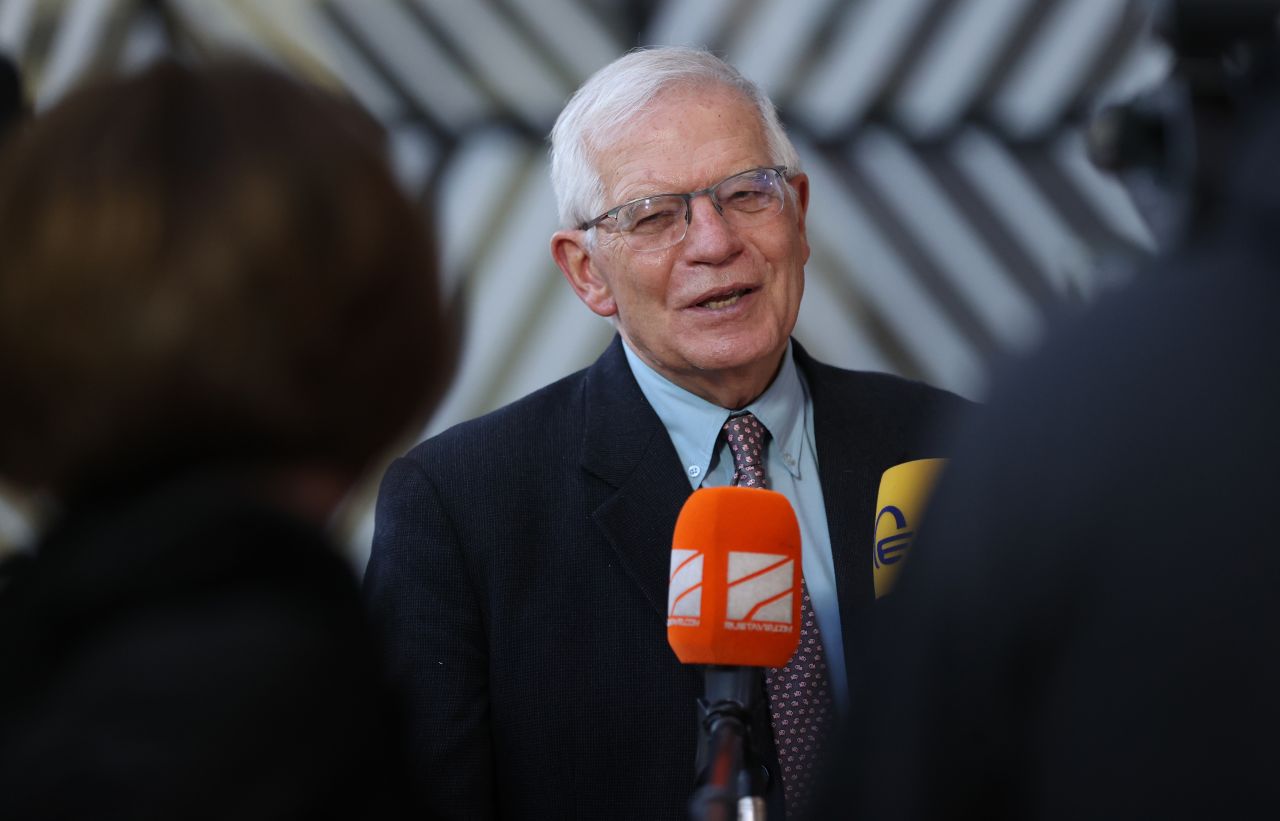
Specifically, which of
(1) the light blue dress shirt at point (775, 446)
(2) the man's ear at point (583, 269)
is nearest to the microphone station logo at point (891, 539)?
(1) the light blue dress shirt at point (775, 446)

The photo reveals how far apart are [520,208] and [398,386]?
260cm

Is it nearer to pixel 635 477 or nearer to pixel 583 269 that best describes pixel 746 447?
pixel 635 477

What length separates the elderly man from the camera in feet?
5.82

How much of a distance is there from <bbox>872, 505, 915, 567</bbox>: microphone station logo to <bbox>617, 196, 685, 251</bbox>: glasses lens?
0.55 metres

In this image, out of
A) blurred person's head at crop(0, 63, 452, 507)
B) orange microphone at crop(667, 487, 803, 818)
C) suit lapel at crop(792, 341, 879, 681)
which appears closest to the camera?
blurred person's head at crop(0, 63, 452, 507)

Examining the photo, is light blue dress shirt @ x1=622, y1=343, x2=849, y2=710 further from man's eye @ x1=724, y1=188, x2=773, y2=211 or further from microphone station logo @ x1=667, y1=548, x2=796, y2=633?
microphone station logo @ x1=667, y1=548, x2=796, y2=633

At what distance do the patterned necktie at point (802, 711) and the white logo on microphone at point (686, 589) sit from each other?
1.35ft

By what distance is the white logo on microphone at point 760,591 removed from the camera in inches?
50.4

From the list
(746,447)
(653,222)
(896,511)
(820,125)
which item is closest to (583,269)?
(653,222)

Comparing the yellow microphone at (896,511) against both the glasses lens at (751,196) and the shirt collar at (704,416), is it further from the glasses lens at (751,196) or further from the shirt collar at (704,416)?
the glasses lens at (751,196)

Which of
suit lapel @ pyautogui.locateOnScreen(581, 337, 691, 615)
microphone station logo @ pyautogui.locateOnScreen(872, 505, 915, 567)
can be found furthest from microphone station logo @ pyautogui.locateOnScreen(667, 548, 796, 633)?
suit lapel @ pyautogui.locateOnScreen(581, 337, 691, 615)

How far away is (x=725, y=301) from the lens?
1958 mm

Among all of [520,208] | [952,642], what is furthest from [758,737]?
[520,208]

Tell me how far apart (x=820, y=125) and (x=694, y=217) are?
5.71ft
